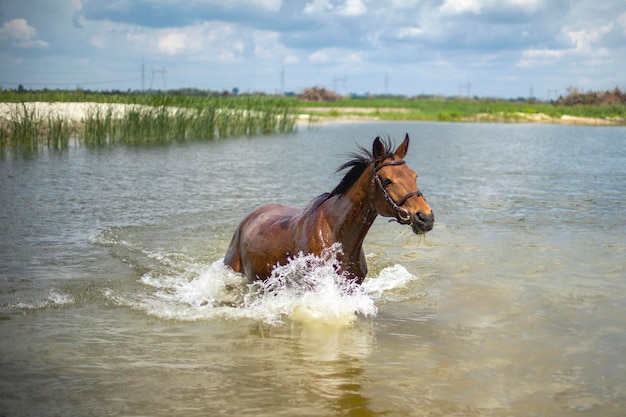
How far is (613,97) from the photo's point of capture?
7638cm

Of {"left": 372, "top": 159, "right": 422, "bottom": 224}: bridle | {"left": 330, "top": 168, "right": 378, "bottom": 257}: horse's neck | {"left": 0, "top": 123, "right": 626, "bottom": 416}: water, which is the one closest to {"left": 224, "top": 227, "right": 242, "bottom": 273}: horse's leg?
{"left": 0, "top": 123, "right": 626, "bottom": 416}: water

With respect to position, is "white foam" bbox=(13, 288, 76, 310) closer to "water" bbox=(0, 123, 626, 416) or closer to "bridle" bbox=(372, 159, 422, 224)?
"water" bbox=(0, 123, 626, 416)

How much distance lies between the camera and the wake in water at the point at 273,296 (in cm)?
629

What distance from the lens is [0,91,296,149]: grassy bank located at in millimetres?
22625

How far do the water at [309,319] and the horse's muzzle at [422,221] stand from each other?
0.70 m

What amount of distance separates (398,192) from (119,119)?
23.4 meters

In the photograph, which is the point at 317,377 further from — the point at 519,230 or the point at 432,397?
the point at 519,230

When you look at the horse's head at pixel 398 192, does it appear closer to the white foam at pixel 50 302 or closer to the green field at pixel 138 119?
the white foam at pixel 50 302

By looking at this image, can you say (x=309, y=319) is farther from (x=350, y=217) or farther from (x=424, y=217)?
(x=424, y=217)

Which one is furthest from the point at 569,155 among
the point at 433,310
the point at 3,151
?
the point at 433,310

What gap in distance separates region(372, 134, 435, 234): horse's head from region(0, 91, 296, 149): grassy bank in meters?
17.7

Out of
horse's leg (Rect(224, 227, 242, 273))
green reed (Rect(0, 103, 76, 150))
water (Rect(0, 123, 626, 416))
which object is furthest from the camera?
green reed (Rect(0, 103, 76, 150))

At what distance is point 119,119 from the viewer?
27.5 meters

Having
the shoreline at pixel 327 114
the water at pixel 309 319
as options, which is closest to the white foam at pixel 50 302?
the water at pixel 309 319
